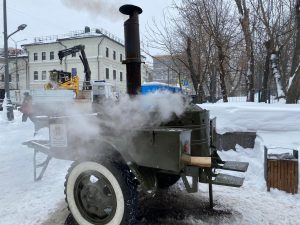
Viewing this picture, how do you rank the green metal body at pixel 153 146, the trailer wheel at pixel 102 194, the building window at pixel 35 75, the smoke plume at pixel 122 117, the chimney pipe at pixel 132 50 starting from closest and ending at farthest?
the green metal body at pixel 153 146
the trailer wheel at pixel 102 194
the smoke plume at pixel 122 117
the chimney pipe at pixel 132 50
the building window at pixel 35 75

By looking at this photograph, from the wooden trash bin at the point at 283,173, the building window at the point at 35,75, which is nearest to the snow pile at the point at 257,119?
the wooden trash bin at the point at 283,173

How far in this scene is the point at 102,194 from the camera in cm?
355

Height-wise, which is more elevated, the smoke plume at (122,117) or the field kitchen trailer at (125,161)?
the smoke plume at (122,117)

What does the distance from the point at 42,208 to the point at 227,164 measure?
8.03ft

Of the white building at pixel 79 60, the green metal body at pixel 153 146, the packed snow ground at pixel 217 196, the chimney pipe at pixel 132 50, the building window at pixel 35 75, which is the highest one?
the white building at pixel 79 60

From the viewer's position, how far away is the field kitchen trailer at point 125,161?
3.24 metres

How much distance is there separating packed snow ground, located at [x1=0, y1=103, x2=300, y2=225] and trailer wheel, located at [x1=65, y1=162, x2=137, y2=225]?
18.1 inches

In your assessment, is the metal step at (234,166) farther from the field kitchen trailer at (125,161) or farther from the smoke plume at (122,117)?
the smoke plume at (122,117)

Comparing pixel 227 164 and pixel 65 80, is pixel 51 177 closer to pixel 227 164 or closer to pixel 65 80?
pixel 227 164

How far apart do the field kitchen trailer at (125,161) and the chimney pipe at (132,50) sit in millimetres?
980

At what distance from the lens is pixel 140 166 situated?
3455 millimetres

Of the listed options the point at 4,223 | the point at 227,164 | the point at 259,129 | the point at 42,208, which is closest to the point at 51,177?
the point at 42,208

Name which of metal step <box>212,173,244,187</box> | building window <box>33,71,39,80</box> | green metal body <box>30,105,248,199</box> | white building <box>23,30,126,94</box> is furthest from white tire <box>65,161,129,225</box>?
building window <box>33,71,39,80</box>

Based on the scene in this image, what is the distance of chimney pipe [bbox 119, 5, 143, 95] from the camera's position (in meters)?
4.70
